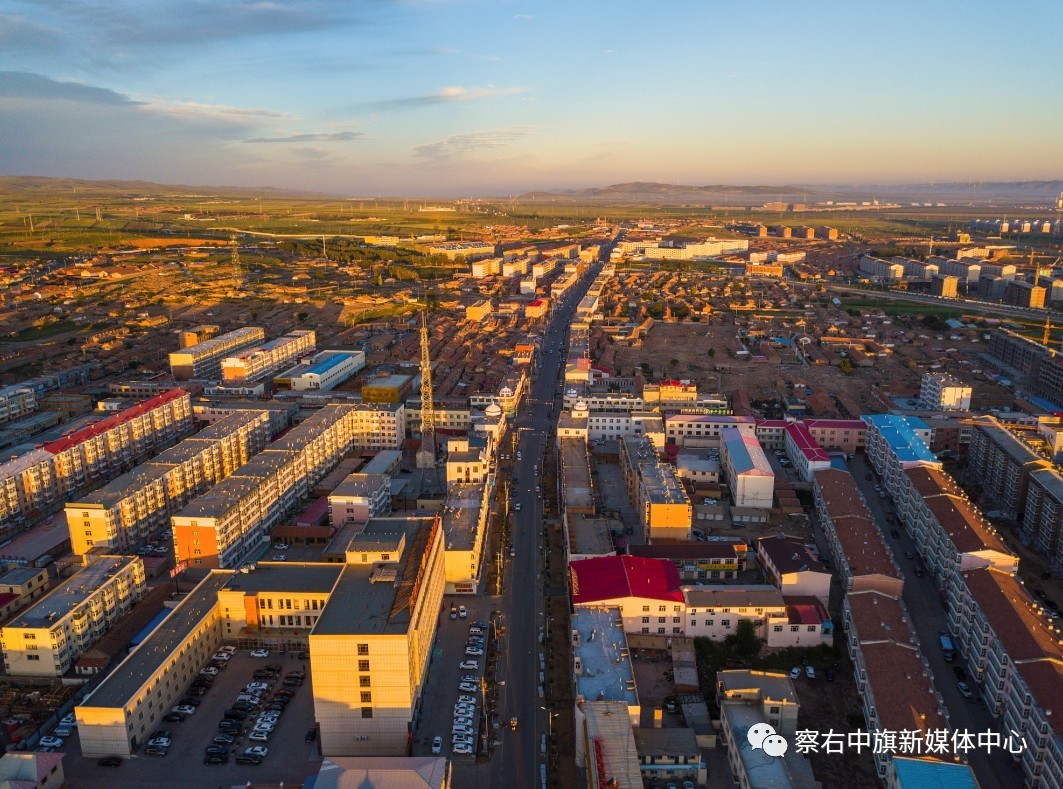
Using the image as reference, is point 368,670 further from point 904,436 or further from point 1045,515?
point 904,436

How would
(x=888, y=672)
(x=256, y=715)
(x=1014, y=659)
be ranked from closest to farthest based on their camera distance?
(x=1014, y=659), (x=888, y=672), (x=256, y=715)

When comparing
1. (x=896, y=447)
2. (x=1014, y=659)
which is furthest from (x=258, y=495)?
(x=896, y=447)

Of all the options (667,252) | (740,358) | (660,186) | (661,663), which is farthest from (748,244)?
(660,186)

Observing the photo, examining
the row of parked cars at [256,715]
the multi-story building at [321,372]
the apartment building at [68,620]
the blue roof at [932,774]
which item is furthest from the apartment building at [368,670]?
the multi-story building at [321,372]

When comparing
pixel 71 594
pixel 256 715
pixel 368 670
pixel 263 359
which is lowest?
pixel 256 715

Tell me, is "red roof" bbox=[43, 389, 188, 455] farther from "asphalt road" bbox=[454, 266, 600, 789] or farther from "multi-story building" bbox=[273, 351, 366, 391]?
"asphalt road" bbox=[454, 266, 600, 789]

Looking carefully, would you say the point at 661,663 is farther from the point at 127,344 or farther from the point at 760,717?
the point at 127,344
